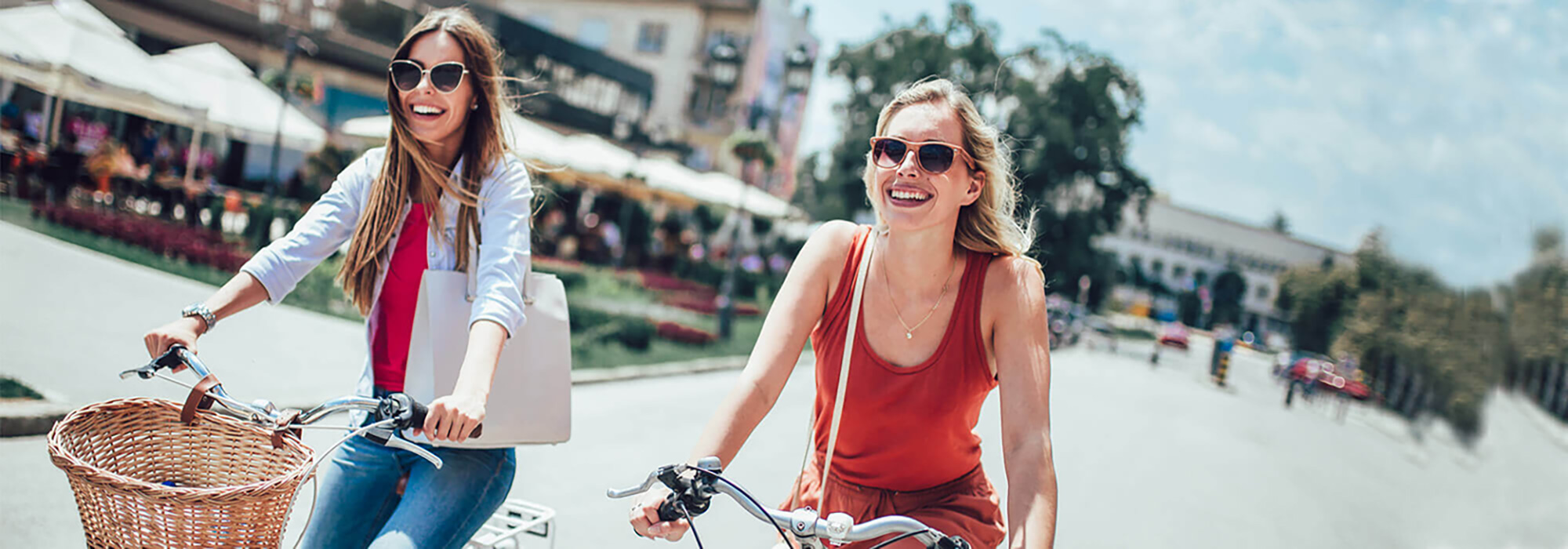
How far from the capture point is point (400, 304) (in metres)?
2.20

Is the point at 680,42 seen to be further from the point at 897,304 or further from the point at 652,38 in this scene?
the point at 897,304

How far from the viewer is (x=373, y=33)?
3142 centimetres

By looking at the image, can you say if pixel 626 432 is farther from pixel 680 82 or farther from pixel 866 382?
pixel 680 82

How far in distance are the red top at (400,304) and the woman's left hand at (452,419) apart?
1.65ft

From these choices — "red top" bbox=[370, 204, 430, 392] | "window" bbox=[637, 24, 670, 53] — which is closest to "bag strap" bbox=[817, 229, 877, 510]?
"red top" bbox=[370, 204, 430, 392]

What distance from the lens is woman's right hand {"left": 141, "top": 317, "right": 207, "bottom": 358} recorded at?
1.92 metres

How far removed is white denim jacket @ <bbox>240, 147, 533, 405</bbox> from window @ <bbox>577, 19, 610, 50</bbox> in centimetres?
4745

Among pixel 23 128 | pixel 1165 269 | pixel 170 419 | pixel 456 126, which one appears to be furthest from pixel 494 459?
pixel 1165 269

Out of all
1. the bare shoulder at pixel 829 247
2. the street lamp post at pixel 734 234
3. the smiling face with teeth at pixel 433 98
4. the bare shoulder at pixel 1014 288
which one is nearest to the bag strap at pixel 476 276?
the smiling face with teeth at pixel 433 98

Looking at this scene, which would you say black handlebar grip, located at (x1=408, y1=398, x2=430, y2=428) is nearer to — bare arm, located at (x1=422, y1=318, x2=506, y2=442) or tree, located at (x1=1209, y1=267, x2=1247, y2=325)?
bare arm, located at (x1=422, y1=318, x2=506, y2=442)

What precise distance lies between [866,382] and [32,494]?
4.16m

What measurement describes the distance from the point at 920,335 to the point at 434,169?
1203mm

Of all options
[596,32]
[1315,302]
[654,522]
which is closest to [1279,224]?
[1315,302]

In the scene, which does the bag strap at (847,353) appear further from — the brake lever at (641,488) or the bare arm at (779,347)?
the brake lever at (641,488)
